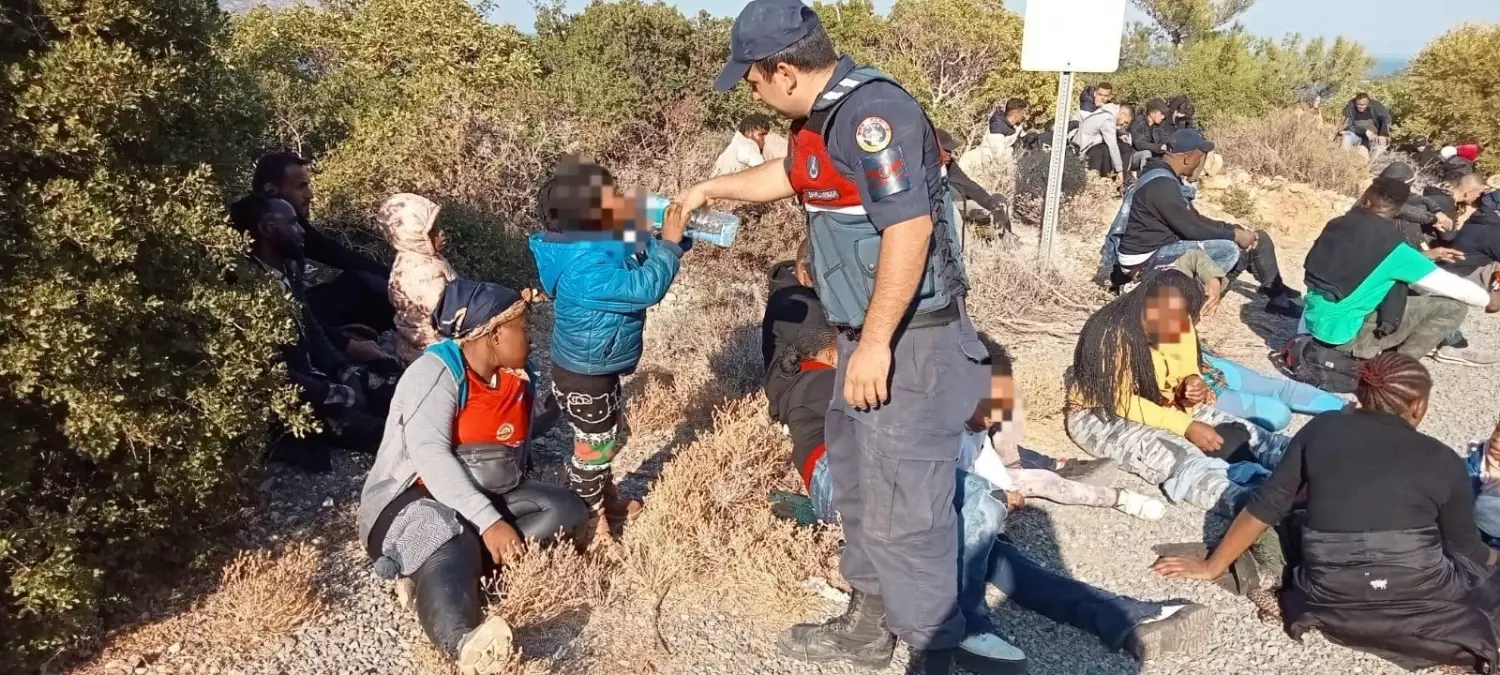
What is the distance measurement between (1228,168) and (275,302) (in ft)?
43.1

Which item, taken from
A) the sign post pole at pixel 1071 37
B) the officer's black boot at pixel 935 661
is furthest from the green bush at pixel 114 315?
→ the sign post pole at pixel 1071 37

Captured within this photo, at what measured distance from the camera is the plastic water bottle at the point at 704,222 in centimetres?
331

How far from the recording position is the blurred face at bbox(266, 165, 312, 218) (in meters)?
4.67

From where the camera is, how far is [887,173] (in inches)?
92.7

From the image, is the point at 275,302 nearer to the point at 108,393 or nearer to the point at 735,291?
the point at 108,393

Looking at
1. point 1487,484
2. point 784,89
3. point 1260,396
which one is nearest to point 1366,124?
point 1260,396

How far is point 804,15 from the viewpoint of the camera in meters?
2.52

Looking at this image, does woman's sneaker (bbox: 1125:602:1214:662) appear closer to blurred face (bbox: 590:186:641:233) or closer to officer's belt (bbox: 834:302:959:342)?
officer's belt (bbox: 834:302:959:342)

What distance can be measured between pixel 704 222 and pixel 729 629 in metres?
Result: 1.35

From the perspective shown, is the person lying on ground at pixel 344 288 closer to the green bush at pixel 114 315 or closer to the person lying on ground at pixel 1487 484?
the green bush at pixel 114 315

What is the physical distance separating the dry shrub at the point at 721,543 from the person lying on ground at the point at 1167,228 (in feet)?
12.9

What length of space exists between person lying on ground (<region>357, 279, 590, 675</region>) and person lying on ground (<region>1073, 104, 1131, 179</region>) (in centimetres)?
1075

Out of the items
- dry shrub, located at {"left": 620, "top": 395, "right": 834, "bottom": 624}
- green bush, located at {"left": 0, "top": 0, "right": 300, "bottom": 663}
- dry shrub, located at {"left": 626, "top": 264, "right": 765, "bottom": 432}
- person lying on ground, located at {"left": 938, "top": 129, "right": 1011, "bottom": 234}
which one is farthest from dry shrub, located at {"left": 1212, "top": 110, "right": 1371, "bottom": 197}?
green bush, located at {"left": 0, "top": 0, "right": 300, "bottom": 663}

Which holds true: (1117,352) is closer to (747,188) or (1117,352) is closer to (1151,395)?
(1151,395)
